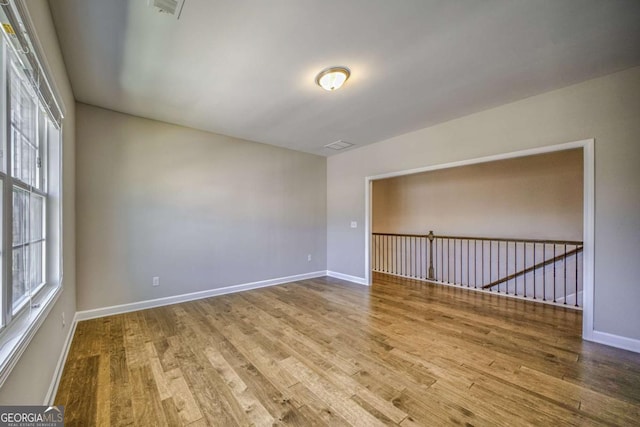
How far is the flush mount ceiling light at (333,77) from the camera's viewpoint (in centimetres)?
238

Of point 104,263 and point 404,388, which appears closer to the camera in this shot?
point 404,388

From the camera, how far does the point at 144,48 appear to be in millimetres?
2109

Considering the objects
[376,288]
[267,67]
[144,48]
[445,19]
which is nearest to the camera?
[445,19]

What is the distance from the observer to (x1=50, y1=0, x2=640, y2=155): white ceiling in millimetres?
1740

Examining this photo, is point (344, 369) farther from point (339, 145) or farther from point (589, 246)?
point (339, 145)

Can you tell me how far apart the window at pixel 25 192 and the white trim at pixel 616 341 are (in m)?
4.45

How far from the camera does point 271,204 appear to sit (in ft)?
15.8

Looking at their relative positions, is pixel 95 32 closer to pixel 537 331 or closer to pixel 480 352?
pixel 480 352

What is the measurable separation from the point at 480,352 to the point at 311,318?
1.86 metres

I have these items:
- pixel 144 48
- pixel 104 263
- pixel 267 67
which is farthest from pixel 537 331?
pixel 104 263

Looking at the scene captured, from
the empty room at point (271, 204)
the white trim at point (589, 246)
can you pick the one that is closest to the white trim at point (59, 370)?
the empty room at point (271, 204)

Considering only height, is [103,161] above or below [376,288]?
above


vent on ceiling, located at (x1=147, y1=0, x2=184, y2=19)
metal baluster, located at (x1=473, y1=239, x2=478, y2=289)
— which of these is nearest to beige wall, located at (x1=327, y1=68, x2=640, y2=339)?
metal baluster, located at (x1=473, y1=239, x2=478, y2=289)

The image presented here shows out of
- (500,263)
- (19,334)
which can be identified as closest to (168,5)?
(19,334)
